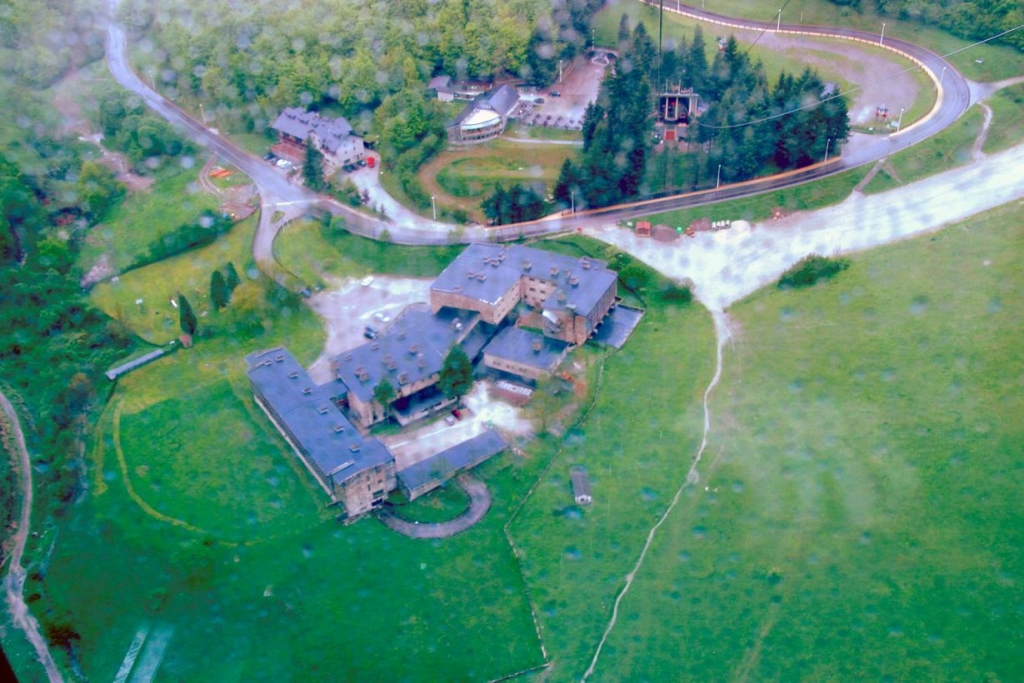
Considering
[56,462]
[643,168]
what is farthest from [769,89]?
[56,462]

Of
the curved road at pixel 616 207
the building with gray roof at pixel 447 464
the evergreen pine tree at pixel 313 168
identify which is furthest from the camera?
the evergreen pine tree at pixel 313 168

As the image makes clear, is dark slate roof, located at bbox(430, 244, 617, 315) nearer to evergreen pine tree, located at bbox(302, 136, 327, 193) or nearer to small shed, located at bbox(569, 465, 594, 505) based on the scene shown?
small shed, located at bbox(569, 465, 594, 505)

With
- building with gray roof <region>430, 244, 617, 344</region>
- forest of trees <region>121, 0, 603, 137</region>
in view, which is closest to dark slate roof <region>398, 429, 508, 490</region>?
building with gray roof <region>430, 244, 617, 344</region>

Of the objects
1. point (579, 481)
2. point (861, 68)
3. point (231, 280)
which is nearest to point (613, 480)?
point (579, 481)

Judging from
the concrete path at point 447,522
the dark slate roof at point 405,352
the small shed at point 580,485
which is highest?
the dark slate roof at point 405,352

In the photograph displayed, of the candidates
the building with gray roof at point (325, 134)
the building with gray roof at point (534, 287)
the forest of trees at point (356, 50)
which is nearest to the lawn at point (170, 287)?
the building with gray roof at point (325, 134)

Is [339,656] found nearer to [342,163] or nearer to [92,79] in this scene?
[342,163]

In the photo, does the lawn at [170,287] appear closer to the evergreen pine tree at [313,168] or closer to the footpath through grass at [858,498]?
the evergreen pine tree at [313,168]
